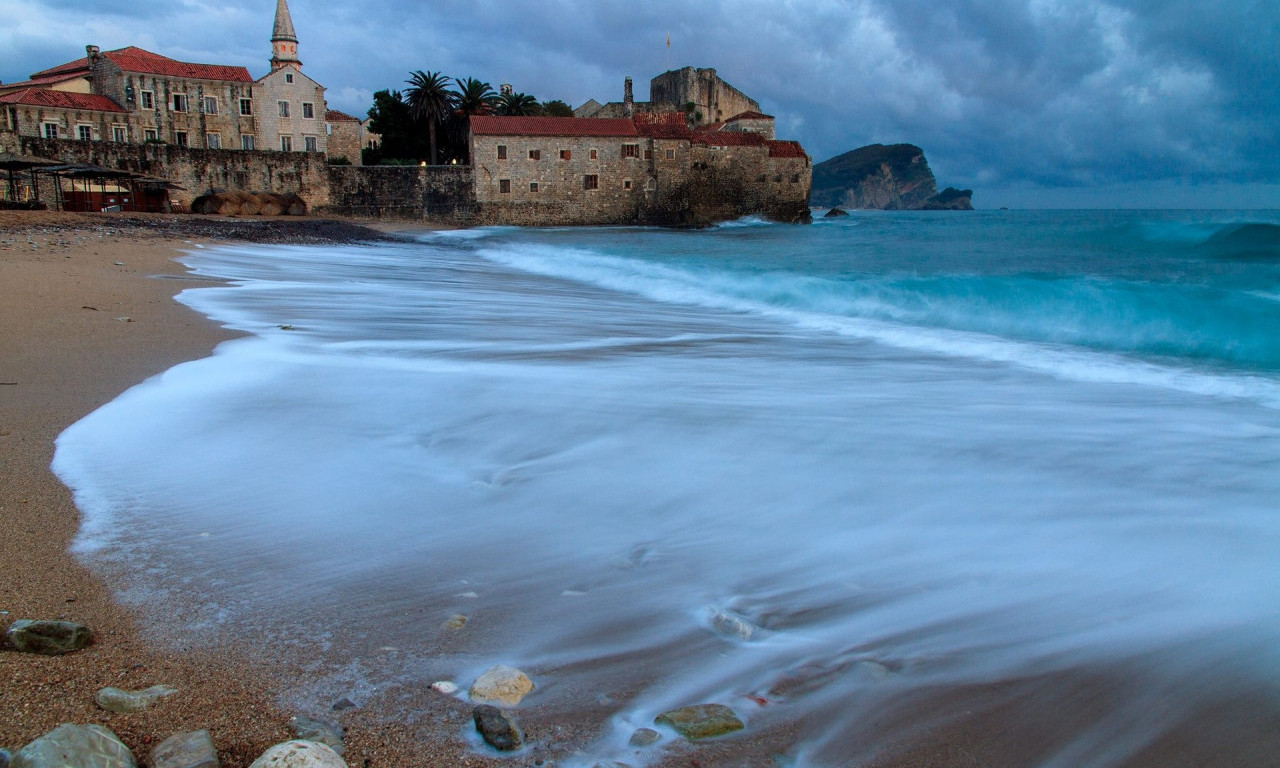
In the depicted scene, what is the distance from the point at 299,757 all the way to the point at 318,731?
0.21 metres

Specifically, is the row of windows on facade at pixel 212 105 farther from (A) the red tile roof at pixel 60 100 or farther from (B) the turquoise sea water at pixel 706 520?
(B) the turquoise sea water at pixel 706 520

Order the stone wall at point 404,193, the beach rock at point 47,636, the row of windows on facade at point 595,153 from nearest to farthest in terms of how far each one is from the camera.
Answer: the beach rock at point 47,636 < the stone wall at point 404,193 < the row of windows on facade at point 595,153

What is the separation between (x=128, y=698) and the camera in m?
1.75

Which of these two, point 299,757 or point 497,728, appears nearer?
point 299,757

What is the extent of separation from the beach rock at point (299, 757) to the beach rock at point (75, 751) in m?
0.25

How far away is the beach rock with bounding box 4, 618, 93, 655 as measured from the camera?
6.22ft

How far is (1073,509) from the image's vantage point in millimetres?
3371

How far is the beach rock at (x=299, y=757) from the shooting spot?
1.49 metres

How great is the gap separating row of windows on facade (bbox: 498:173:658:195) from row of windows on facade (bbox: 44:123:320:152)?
10.8m

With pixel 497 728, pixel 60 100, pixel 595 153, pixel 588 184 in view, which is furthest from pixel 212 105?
pixel 497 728

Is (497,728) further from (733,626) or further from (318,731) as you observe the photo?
(733,626)

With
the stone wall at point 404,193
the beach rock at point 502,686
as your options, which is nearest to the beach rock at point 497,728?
the beach rock at point 502,686

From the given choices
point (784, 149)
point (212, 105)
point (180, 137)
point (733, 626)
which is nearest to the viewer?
point (733, 626)

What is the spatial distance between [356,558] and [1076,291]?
37.2 feet
